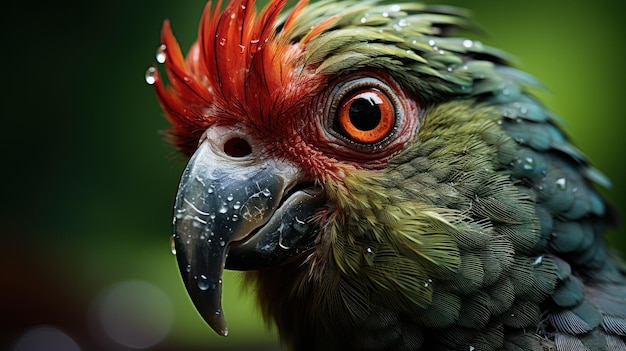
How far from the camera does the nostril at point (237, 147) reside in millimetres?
2117

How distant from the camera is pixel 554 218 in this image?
2129 mm

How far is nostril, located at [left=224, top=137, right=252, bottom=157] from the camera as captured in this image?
2117 millimetres

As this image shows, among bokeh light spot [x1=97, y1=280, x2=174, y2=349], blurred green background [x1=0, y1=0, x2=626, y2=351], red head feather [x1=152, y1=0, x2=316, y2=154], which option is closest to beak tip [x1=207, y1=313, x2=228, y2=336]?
red head feather [x1=152, y1=0, x2=316, y2=154]

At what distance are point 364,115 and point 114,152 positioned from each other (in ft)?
8.31

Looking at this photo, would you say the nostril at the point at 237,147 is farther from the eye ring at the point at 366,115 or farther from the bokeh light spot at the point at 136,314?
the bokeh light spot at the point at 136,314

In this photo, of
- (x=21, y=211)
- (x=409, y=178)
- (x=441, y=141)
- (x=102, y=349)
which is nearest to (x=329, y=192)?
(x=409, y=178)

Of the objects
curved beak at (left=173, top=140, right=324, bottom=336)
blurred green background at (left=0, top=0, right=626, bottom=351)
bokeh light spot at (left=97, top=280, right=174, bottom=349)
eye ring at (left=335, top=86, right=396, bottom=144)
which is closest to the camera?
curved beak at (left=173, top=140, right=324, bottom=336)

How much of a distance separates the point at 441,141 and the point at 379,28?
0.44 m

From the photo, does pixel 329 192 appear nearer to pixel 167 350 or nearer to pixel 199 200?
pixel 199 200

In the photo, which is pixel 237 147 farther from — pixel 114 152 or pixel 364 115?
pixel 114 152

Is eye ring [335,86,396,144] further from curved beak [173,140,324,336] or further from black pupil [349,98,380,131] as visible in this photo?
curved beak [173,140,324,336]

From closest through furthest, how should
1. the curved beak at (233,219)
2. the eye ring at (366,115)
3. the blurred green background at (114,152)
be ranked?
1. the curved beak at (233,219)
2. the eye ring at (366,115)
3. the blurred green background at (114,152)

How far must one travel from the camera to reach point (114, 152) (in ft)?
13.7

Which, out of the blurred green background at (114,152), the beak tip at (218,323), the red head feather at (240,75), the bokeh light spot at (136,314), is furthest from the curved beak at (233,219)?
the bokeh light spot at (136,314)
